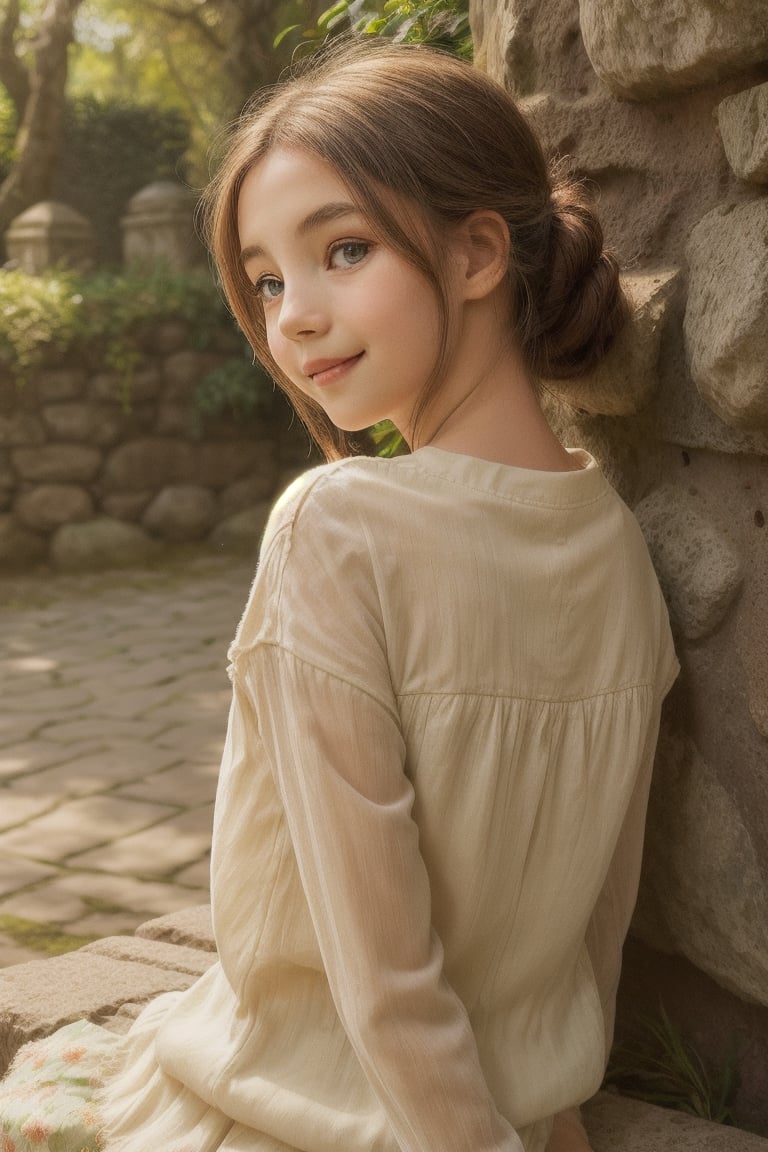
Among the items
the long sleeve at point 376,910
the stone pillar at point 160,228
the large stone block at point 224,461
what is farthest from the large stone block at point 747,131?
the stone pillar at point 160,228

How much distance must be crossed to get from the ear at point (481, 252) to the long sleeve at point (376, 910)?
410mm

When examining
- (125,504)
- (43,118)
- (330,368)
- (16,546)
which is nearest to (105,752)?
(330,368)

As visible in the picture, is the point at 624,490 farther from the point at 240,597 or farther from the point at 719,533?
the point at 240,597

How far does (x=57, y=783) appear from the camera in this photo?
4.07 metres

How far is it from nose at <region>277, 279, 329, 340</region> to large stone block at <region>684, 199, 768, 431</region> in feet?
1.17

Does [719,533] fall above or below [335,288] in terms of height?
below

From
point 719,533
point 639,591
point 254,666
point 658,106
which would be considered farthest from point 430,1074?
point 658,106

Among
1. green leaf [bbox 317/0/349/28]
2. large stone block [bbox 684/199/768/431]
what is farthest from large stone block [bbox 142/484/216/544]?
large stone block [bbox 684/199/768/431]

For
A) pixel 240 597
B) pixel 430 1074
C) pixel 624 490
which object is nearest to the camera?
pixel 430 1074

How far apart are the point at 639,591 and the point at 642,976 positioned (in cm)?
58

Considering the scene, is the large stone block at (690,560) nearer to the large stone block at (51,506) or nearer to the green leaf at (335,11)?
the green leaf at (335,11)

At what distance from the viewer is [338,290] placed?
1.23 metres

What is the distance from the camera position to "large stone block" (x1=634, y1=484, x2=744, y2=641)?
1363 millimetres

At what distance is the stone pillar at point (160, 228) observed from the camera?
1006 centimetres
